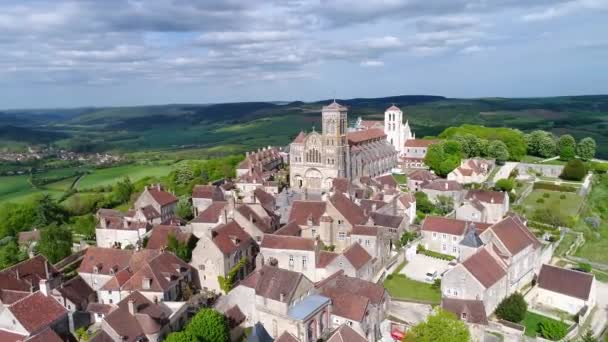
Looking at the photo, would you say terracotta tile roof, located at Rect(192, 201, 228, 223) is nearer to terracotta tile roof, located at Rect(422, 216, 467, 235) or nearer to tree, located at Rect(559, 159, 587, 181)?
terracotta tile roof, located at Rect(422, 216, 467, 235)

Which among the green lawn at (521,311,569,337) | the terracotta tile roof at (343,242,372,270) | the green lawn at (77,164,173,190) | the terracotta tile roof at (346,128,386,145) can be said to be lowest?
the green lawn at (521,311,569,337)

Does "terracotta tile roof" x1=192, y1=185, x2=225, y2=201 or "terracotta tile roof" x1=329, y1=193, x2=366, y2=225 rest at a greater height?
"terracotta tile roof" x1=329, y1=193, x2=366, y2=225

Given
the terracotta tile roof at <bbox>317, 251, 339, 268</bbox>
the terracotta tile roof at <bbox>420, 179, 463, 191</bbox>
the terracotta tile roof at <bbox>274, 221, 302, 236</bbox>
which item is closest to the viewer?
the terracotta tile roof at <bbox>317, 251, 339, 268</bbox>

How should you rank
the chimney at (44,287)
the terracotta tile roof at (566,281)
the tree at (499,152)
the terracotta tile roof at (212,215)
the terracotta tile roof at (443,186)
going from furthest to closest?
the tree at (499,152) → the terracotta tile roof at (443,186) → the terracotta tile roof at (212,215) → the terracotta tile roof at (566,281) → the chimney at (44,287)

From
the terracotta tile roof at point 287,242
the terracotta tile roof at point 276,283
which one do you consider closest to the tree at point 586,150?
the terracotta tile roof at point 287,242

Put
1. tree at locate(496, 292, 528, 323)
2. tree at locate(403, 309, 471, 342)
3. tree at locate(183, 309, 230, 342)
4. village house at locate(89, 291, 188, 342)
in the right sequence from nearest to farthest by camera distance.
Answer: tree at locate(403, 309, 471, 342)
tree at locate(183, 309, 230, 342)
village house at locate(89, 291, 188, 342)
tree at locate(496, 292, 528, 323)

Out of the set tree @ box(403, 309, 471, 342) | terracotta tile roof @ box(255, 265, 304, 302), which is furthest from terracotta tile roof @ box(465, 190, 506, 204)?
terracotta tile roof @ box(255, 265, 304, 302)

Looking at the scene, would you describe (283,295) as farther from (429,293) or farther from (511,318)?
(511,318)

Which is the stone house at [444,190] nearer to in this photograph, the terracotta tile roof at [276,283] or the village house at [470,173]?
the village house at [470,173]
